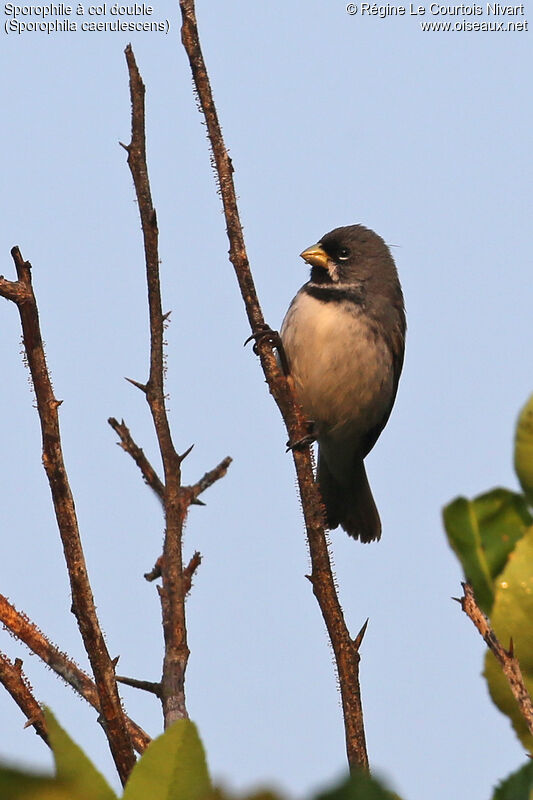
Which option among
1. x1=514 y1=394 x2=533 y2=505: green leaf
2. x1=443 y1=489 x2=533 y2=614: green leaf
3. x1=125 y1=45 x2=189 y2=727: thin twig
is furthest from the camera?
x1=125 y1=45 x2=189 y2=727: thin twig

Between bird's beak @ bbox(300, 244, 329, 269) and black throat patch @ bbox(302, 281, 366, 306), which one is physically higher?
bird's beak @ bbox(300, 244, 329, 269)

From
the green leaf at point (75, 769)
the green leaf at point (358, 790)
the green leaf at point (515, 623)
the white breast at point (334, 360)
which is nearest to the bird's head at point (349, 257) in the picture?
the white breast at point (334, 360)

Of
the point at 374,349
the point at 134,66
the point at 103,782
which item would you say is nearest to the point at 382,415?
the point at 374,349

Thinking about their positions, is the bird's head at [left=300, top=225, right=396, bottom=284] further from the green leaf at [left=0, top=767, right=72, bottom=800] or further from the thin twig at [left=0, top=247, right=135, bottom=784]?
the green leaf at [left=0, top=767, right=72, bottom=800]

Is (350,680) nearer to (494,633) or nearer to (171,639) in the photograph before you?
(171,639)

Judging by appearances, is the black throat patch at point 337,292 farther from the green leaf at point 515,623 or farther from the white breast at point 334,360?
the green leaf at point 515,623

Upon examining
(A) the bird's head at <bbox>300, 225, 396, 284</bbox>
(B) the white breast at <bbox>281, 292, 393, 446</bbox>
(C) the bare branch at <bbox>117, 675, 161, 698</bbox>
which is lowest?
(C) the bare branch at <bbox>117, 675, 161, 698</bbox>

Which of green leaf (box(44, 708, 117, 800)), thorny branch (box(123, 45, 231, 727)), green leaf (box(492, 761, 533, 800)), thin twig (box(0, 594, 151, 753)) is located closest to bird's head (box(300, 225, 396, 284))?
thorny branch (box(123, 45, 231, 727))

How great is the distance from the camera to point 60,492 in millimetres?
2342

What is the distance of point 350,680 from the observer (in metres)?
2.88

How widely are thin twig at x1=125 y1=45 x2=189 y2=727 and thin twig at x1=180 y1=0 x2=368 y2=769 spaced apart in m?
0.47

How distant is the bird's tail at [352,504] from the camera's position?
7945mm

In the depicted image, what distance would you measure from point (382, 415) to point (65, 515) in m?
5.35

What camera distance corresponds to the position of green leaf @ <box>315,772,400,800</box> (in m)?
0.93
